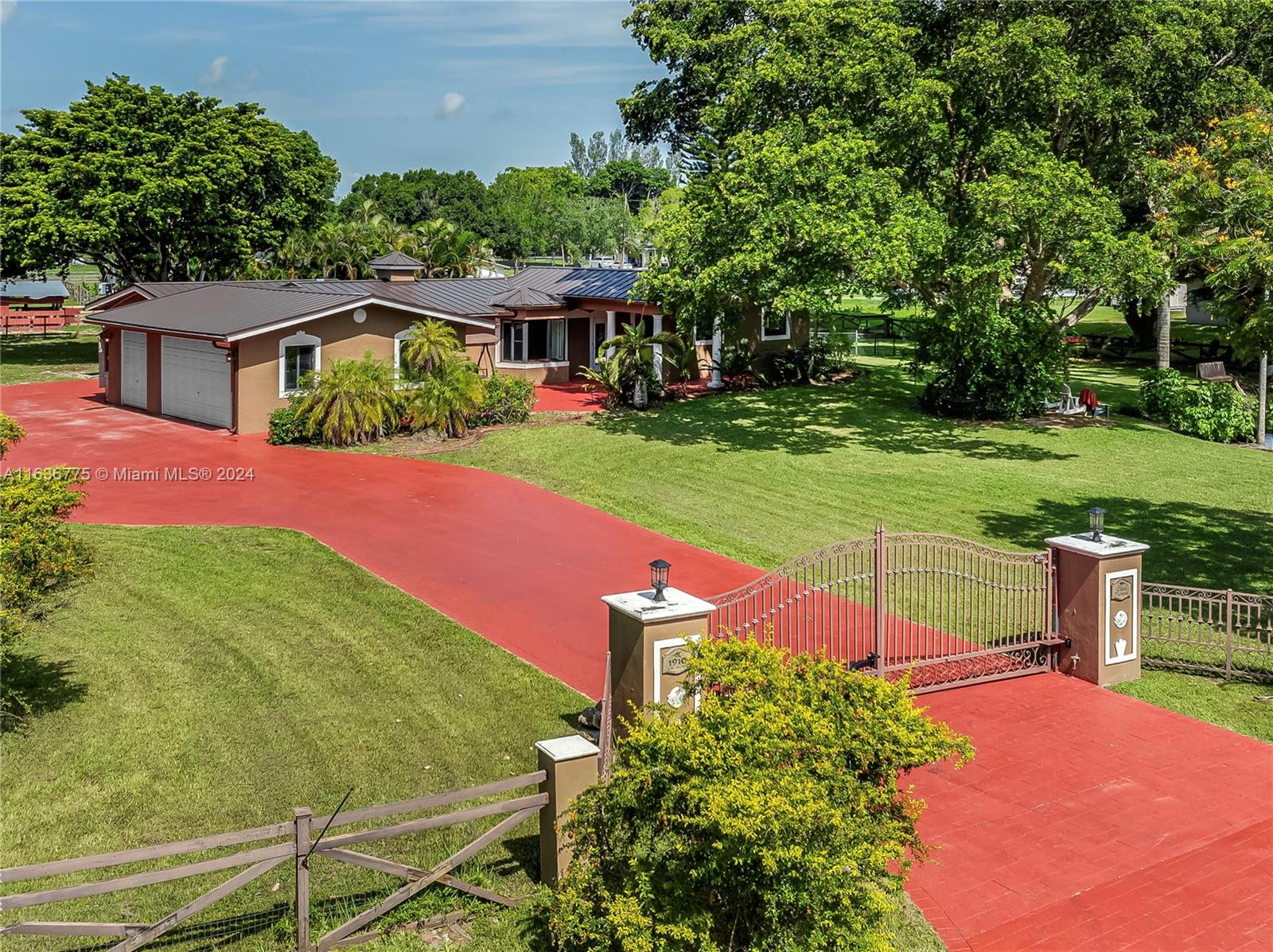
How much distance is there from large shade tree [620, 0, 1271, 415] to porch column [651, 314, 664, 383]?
112 inches

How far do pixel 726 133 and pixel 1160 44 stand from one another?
10.1 m

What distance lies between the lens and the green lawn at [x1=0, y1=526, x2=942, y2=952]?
709 centimetres

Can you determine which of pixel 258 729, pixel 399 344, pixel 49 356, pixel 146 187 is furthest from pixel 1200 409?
pixel 49 356

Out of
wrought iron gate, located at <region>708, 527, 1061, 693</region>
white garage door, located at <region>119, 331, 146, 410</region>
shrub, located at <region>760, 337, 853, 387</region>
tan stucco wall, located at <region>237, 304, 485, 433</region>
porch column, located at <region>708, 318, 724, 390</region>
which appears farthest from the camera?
shrub, located at <region>760, 337, 853, 387</region>

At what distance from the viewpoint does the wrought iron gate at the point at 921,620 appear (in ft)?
34.9

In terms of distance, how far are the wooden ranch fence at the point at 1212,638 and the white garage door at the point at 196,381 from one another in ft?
65.8

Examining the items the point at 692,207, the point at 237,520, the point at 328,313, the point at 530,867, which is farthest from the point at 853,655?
the point at 328,313

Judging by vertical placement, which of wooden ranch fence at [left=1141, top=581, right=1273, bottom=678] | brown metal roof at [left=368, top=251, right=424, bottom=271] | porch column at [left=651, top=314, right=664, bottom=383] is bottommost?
wooden ranch fence at [left=1141, top=581, right=1273, bottom=678]

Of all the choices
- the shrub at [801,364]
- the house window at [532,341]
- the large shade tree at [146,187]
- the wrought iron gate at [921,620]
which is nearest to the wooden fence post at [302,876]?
the wrought iron gate at [921,620]

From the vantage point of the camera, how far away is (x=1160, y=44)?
2531 centimetres

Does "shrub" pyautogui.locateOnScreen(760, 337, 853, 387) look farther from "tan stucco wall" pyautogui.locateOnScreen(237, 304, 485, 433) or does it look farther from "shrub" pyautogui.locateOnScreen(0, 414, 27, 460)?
"shrub" pyautogui.locateOnScreen(0, 414, 27, 460)

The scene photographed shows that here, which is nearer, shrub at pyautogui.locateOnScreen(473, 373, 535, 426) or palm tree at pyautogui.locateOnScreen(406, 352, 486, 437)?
palm tree at pyautogui.locateOnScreen(406, 352, 486, 437)

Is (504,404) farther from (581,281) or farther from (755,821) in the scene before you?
(755,821)

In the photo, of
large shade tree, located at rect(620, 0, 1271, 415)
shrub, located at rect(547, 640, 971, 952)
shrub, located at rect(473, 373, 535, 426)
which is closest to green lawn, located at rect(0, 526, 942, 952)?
shrub, located at rect(547, 640, 971, 952)
